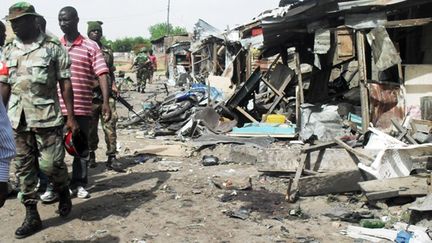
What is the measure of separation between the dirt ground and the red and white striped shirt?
109cm

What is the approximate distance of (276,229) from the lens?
14.9ft

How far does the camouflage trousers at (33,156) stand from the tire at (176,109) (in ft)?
22.6

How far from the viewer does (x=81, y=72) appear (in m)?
5.43

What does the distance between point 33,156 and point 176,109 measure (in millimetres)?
7211

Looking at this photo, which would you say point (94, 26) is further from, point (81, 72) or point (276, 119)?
point (276, 119)

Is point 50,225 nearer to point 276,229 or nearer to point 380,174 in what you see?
point 276,229

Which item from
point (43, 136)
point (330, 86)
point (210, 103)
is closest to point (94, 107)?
point (43, 136)

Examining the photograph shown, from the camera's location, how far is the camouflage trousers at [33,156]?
433 cm

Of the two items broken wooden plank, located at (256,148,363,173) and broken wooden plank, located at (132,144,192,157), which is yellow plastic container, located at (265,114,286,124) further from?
broken wooden plank, located at (256,148,363,173)

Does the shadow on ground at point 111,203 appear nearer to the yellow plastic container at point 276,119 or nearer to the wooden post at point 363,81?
the wooden post at point 363,81

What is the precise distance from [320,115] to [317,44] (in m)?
1.31

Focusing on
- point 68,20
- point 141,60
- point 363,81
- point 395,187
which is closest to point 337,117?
point 363,81

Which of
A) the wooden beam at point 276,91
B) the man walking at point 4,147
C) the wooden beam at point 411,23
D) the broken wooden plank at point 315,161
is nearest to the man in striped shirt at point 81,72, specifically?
the broken wooden plank at point 315,161

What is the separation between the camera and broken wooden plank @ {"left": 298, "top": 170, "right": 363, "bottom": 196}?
5.44 m
